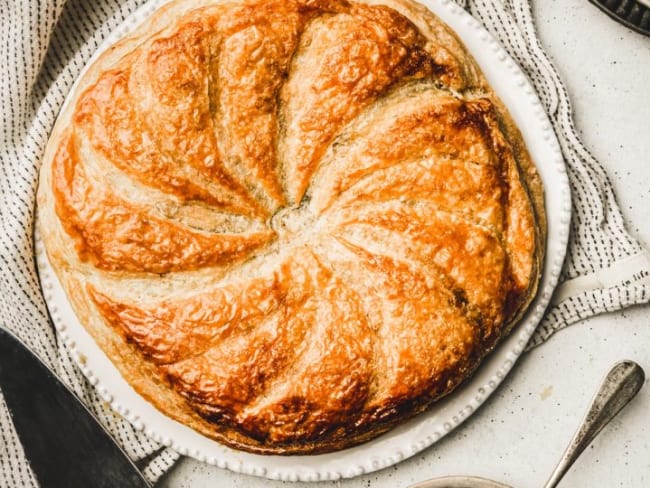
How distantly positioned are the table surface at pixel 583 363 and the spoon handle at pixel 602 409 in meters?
0.11

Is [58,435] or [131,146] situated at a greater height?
[131,146]

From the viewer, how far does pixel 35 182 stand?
2.33 meters

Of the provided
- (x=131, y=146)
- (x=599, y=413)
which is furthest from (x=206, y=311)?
(x=599, y=413)

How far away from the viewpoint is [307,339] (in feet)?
6.73

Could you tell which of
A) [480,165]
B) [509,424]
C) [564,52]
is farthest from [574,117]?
[509,424]

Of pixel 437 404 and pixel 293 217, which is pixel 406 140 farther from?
pixel 437 404

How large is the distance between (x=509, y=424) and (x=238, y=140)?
3.99 feet

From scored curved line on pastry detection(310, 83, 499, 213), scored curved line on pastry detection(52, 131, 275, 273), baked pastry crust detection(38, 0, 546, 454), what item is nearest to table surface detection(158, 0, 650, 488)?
baked pastry crust detection(38, 0, 546, 454)

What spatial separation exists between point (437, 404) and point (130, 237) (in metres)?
1.00

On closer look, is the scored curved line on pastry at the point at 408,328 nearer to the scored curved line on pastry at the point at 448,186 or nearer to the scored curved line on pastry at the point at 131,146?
the scored curved line on pastry at the point at 448,186

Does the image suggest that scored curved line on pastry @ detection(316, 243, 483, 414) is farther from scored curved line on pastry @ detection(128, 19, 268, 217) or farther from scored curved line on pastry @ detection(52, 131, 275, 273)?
scored curved line on pastry @ detection(128, 19, 268, 217)

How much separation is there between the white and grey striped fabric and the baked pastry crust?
0.31 meters

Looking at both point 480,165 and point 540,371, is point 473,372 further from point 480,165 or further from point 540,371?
point 480,165

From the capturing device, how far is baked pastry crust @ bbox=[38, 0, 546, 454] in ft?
6.68
